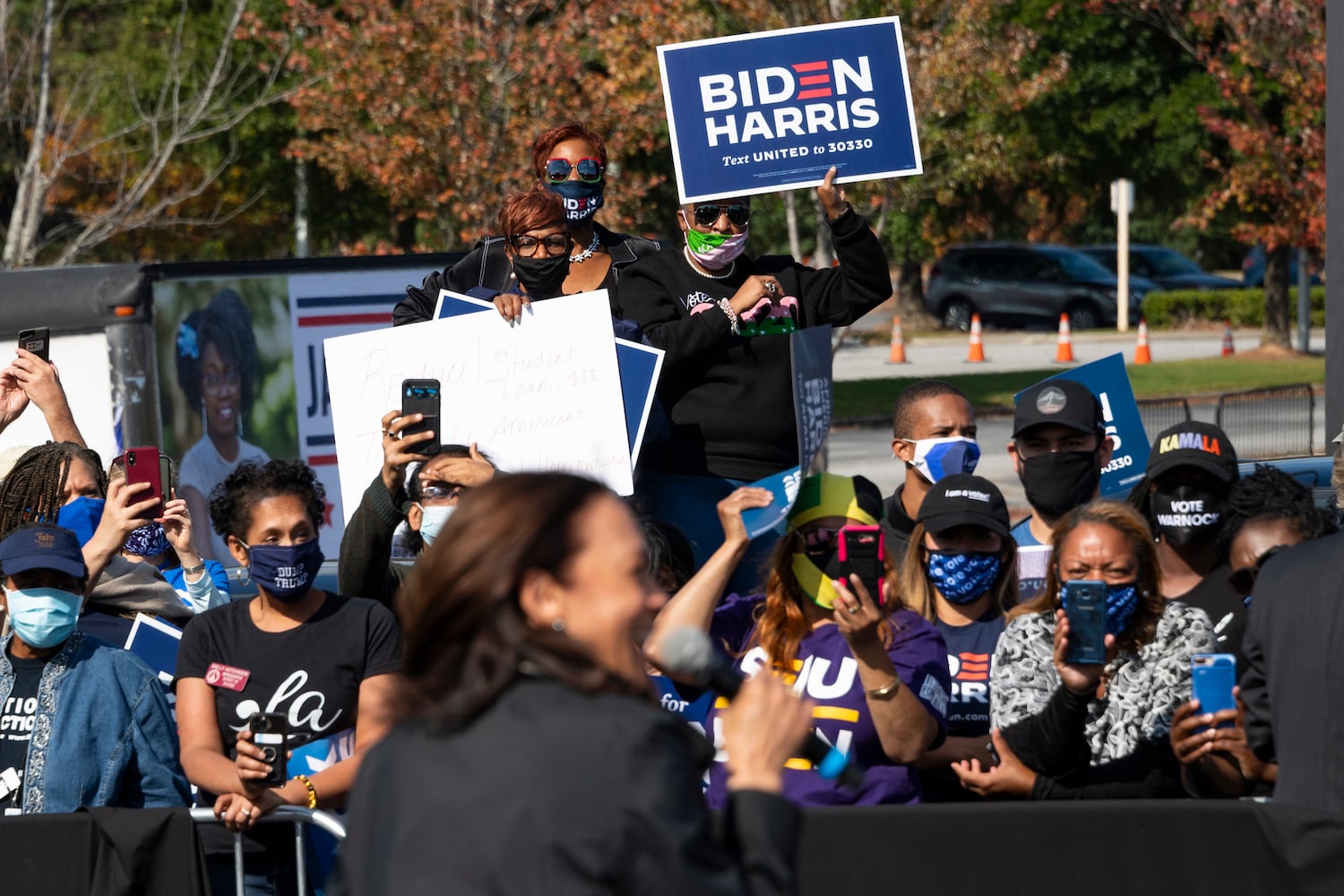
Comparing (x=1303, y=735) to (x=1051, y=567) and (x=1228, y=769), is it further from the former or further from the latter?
(x=1051, y=567)

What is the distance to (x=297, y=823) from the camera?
15.8ft

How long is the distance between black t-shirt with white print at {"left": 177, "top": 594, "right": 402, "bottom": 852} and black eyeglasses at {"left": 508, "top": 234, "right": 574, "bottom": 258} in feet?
4.59

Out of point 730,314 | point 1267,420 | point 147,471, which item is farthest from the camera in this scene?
point 1267,420

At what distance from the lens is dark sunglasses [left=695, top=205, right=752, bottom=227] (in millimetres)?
5957

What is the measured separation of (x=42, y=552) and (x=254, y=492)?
591 mm

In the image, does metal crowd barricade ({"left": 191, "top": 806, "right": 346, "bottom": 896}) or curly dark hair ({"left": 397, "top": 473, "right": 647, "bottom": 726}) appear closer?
curly dark hair ({"left": 397, "top": 473, "right": 647, "bottom": 726})

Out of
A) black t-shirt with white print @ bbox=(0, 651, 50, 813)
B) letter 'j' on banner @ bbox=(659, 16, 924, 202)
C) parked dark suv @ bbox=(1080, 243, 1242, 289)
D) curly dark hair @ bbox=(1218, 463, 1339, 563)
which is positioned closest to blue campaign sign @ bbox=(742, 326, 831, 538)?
letter 'j' on banner @ bbox=(659, 16, 924, 202)

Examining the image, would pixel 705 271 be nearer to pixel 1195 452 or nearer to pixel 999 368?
pixel 1195 452

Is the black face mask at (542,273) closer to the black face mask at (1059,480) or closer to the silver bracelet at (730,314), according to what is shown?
the silver bracelet at (730,314)

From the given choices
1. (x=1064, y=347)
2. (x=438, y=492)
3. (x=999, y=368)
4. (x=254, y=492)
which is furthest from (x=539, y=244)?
(x=999, y=368)

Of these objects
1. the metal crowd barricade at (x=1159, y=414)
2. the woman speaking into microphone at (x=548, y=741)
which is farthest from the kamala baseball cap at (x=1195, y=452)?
the metal crowd barricade at (x=1159, y=414)

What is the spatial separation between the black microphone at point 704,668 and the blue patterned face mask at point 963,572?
2377 mm

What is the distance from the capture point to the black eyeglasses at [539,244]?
5848 mm

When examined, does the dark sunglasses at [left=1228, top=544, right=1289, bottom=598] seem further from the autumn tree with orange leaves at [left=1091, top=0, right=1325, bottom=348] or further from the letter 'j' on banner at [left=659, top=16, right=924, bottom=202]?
the autumn tree with orange leaves at [left=1091, top=0, right=1325, bottom=348]
